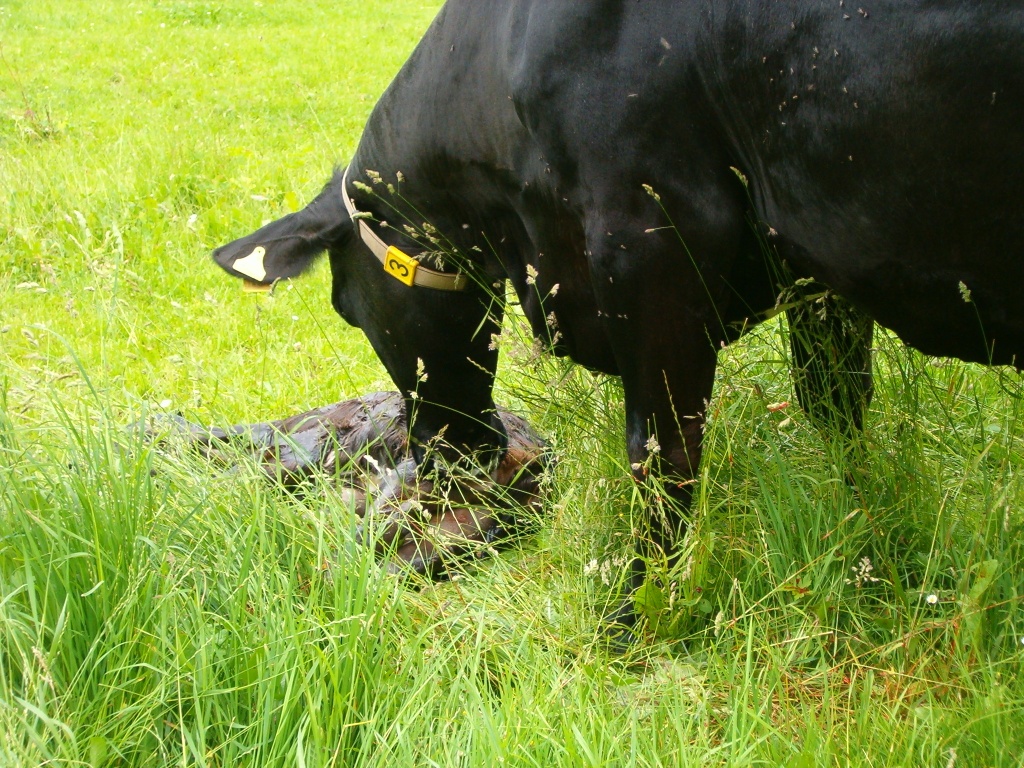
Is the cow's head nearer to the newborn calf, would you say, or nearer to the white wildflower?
the newborn calf

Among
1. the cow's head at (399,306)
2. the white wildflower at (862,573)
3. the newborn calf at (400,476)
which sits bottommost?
the white wildflower at (862,573)

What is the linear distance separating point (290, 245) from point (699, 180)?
5.23 feet

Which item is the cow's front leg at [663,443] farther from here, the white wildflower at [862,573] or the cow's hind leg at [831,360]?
the white wildflower at [862,573]

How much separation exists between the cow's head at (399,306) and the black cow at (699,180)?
0.03 meters

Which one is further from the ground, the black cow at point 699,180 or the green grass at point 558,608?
the black cow at point 699,180

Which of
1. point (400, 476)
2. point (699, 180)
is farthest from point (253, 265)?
point (699, 180)

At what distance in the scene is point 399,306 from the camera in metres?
3.43

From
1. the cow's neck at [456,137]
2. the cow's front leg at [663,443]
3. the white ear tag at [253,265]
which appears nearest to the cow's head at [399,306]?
the white ear tag at [253,265]

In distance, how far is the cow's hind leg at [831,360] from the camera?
2760mm

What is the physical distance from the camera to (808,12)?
7.03 feet

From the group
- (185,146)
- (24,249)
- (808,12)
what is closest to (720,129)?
(808,12)

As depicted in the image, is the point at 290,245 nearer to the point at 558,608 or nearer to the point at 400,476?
the point at 400,476

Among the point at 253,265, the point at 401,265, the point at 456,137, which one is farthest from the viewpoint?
the point at 253,265

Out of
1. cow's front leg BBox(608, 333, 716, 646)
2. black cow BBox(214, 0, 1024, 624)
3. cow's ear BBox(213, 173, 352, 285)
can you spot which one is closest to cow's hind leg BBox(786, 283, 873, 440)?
black cow BBox(214, 0, 1024, 624)
